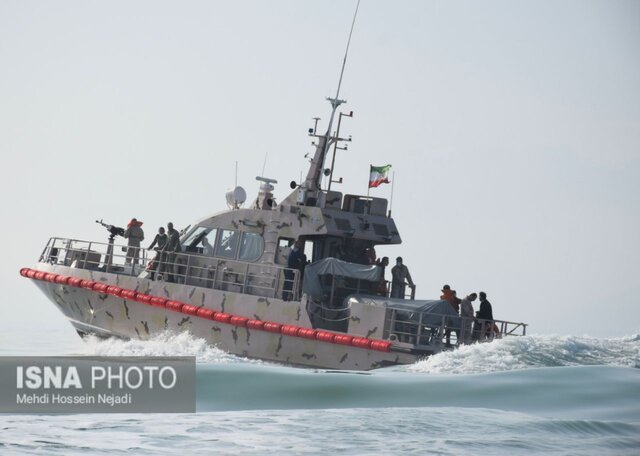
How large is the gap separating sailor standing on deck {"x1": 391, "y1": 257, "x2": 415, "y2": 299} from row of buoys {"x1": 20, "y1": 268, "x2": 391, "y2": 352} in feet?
9.69

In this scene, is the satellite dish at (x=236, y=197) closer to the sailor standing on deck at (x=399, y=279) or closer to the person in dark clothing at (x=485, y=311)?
the sailor standing on deck at (x=399, y=279)

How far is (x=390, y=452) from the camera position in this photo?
33.5ft

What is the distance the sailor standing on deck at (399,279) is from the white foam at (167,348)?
3.57m

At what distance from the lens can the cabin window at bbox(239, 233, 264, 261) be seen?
2143 cm

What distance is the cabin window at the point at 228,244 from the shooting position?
2170 centimetres

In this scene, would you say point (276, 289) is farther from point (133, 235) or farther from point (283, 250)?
point (133, 235)

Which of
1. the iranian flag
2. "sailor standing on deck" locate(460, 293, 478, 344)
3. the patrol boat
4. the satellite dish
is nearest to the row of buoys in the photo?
the patrol boat

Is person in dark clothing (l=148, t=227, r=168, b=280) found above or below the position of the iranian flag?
below

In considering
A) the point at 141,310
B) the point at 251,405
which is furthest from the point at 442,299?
the point at 251,405

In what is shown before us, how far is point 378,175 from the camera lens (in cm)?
2317

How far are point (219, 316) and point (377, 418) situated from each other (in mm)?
9164

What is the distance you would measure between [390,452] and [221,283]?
455 inches

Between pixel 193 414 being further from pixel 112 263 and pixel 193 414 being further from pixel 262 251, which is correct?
pixel 112 263

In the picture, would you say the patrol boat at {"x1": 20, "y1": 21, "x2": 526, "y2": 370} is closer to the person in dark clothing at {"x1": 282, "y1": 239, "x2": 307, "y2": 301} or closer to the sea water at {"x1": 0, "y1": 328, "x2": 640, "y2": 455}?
the person in dark clothing at {"x1": 282, "y1": 239, "x2": 307, "y2": 301}
